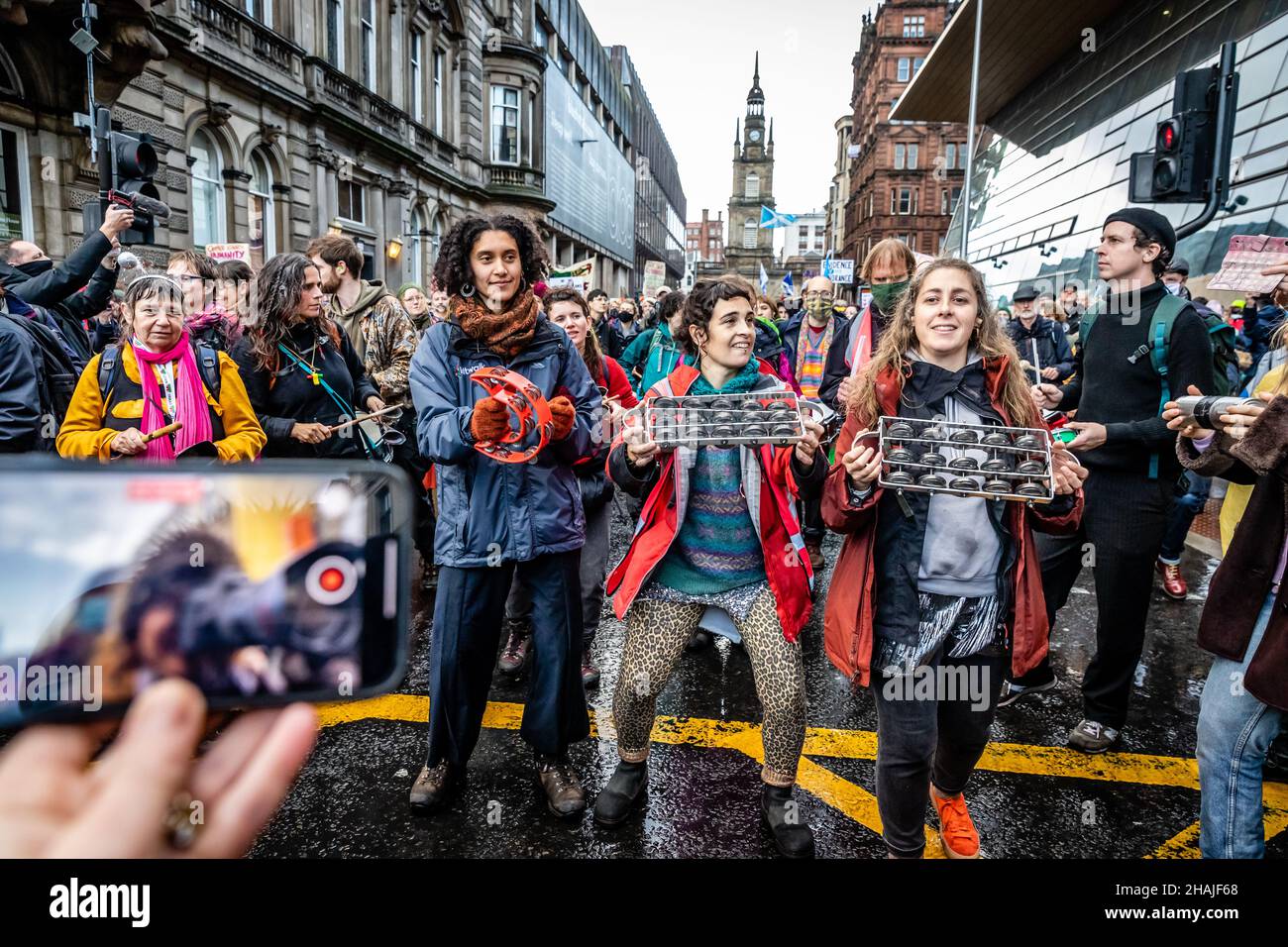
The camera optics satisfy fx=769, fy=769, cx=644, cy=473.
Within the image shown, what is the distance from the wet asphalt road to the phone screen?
2.12 m

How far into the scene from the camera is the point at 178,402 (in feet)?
11.5

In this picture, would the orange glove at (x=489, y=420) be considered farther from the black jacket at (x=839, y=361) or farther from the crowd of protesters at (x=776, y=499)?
the black jacket at (x=839, y=361)

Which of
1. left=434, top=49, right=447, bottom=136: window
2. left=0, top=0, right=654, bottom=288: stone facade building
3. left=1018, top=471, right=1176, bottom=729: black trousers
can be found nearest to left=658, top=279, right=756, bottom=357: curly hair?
left=1018, top=471, right=1176, bottom=729: black trousers

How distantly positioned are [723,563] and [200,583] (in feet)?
7.04

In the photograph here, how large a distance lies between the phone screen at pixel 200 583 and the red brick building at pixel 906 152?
63.0 metres

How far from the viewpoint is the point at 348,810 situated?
296cm

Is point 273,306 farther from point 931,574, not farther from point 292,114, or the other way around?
point 292,114

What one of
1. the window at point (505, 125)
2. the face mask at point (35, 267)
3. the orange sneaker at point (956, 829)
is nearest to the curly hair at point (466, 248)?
the orange sneaker at point (956, 829)

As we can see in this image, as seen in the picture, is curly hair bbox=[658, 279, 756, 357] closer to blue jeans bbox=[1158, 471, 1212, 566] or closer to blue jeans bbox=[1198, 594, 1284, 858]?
blue jeans bbox=[1198, 594, 1284, 858]

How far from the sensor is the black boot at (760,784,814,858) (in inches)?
106

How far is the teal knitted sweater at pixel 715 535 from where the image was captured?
2873 millimetres

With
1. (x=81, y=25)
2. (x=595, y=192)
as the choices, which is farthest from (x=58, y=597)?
(x=595, y=192)

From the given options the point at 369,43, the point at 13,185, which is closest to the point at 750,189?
the point at 369,43
